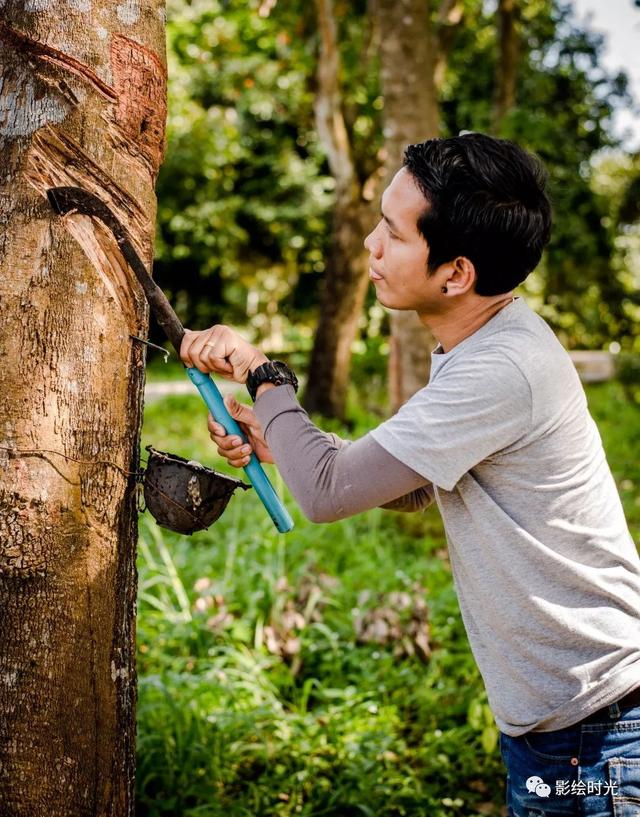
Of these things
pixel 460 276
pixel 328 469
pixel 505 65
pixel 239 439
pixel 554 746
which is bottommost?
pixel 554 746

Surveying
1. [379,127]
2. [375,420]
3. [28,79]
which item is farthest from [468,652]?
[379,127]

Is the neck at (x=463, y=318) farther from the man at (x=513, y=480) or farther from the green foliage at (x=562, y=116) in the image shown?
the green foliage at (x=562, y=116)

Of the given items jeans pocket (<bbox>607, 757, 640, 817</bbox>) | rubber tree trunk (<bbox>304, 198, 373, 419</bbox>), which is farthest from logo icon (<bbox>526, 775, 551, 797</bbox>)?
rubber tree trunk (<bbox>304, 198, 373, 419</bbox>)

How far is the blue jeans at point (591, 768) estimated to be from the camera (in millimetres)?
1607

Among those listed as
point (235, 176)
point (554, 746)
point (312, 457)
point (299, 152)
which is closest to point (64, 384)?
point (312, 457)

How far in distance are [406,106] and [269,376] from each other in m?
4.63

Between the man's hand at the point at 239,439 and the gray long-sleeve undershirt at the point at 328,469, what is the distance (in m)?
0.21

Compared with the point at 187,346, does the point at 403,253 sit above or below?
above

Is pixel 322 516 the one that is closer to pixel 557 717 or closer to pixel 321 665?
pixel 557 717

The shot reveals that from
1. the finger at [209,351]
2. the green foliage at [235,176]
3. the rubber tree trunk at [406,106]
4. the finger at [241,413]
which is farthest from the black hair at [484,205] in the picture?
the green foliage at [235,176]

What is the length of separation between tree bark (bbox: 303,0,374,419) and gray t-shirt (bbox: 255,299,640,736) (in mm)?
7268

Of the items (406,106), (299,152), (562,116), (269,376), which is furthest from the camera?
(299,152)

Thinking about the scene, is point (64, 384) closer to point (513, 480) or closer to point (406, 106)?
point (513, 480)

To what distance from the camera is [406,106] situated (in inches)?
231
